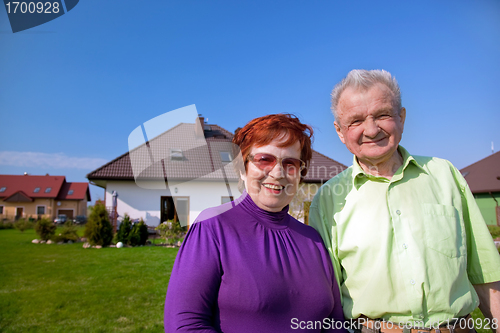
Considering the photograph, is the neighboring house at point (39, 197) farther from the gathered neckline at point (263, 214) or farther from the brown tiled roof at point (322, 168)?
the gathered neckline at point (263, 214)

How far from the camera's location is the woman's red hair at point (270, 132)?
1.80m

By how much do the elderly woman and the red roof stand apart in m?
50.5

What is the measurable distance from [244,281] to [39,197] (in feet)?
168

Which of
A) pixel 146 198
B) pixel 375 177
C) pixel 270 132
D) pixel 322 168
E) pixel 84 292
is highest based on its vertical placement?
pixel 322 168

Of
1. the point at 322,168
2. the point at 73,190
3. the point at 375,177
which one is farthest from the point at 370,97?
→ the point at 73,190

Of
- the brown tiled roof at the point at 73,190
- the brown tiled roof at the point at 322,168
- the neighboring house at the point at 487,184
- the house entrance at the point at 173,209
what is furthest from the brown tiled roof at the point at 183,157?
the brown tiled roof at the point at 73,190

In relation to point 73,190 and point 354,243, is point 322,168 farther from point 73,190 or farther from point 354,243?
point 73,190

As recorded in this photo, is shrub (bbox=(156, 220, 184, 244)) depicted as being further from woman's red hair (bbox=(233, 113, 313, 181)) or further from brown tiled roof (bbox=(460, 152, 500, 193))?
brown tiled roof (bbox=(460, 152, 500, 193))

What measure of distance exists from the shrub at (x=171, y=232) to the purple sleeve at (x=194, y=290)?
12049 millimetres

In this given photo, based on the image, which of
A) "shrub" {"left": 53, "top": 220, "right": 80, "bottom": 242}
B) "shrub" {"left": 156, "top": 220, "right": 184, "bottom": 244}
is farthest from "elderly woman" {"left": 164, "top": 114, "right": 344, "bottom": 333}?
"shrub" {"left": 53, "top": 220, "right": 80, "bottom": 242}

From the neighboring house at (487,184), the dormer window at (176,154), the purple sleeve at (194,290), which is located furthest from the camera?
the neighboring house at (487,184)

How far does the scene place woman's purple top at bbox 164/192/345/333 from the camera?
4.67 ft

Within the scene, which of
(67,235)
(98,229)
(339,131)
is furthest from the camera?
(67,235)

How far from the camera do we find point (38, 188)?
146 feet
